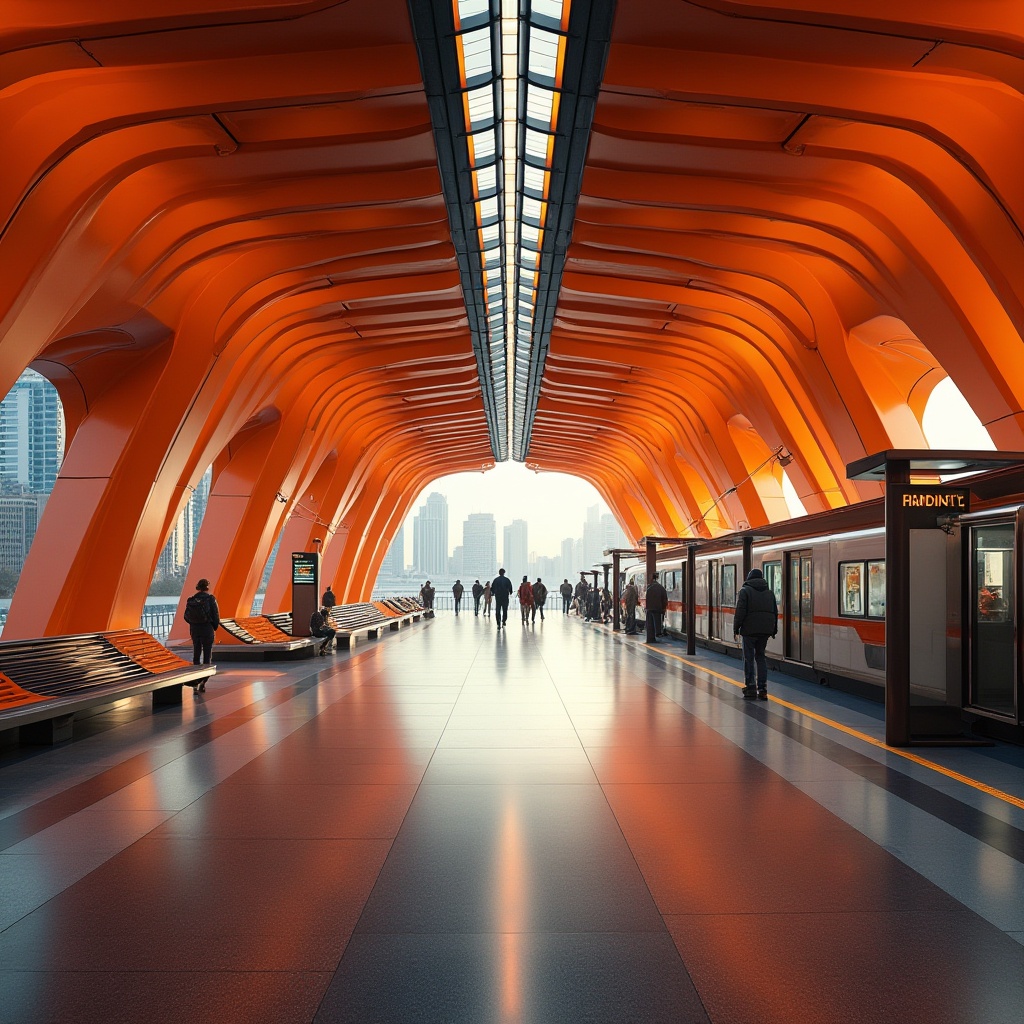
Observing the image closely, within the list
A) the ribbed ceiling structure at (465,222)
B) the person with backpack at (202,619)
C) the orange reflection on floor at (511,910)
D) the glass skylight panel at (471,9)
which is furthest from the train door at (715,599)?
the orange reflection on floor at (511,910)

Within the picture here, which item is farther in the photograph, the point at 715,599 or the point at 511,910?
the point at 715,599

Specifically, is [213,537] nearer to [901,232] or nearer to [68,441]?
[68,441]

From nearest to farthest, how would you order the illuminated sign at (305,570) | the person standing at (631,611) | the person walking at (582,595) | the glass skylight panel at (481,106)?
the glass skylight panel at (481,106) → the illuminated sign at (305,570) → the person standing at (631,611) → the person walking at (582,595)

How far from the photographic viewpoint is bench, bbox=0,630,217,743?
345 inches

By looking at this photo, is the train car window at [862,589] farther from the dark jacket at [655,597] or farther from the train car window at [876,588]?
the dark jacket at [655,597]

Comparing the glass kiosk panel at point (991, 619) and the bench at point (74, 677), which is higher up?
the glass kiosk panel at point (991, 619)

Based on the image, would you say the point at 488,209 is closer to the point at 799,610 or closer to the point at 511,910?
the point at 799,610

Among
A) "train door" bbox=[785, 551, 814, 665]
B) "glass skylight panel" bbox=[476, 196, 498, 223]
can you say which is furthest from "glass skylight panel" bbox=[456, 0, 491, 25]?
"train door" bbox=[785, 551, 814, 665]

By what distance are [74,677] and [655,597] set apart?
16450 mm

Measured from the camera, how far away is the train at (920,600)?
9328 mm

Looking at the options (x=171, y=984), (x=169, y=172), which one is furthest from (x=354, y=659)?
(x=171, y=984)

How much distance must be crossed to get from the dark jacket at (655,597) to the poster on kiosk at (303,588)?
8.10 meters

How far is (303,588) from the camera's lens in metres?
21.5

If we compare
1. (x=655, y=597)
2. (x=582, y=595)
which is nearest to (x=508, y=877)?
(x=655, y=597)
